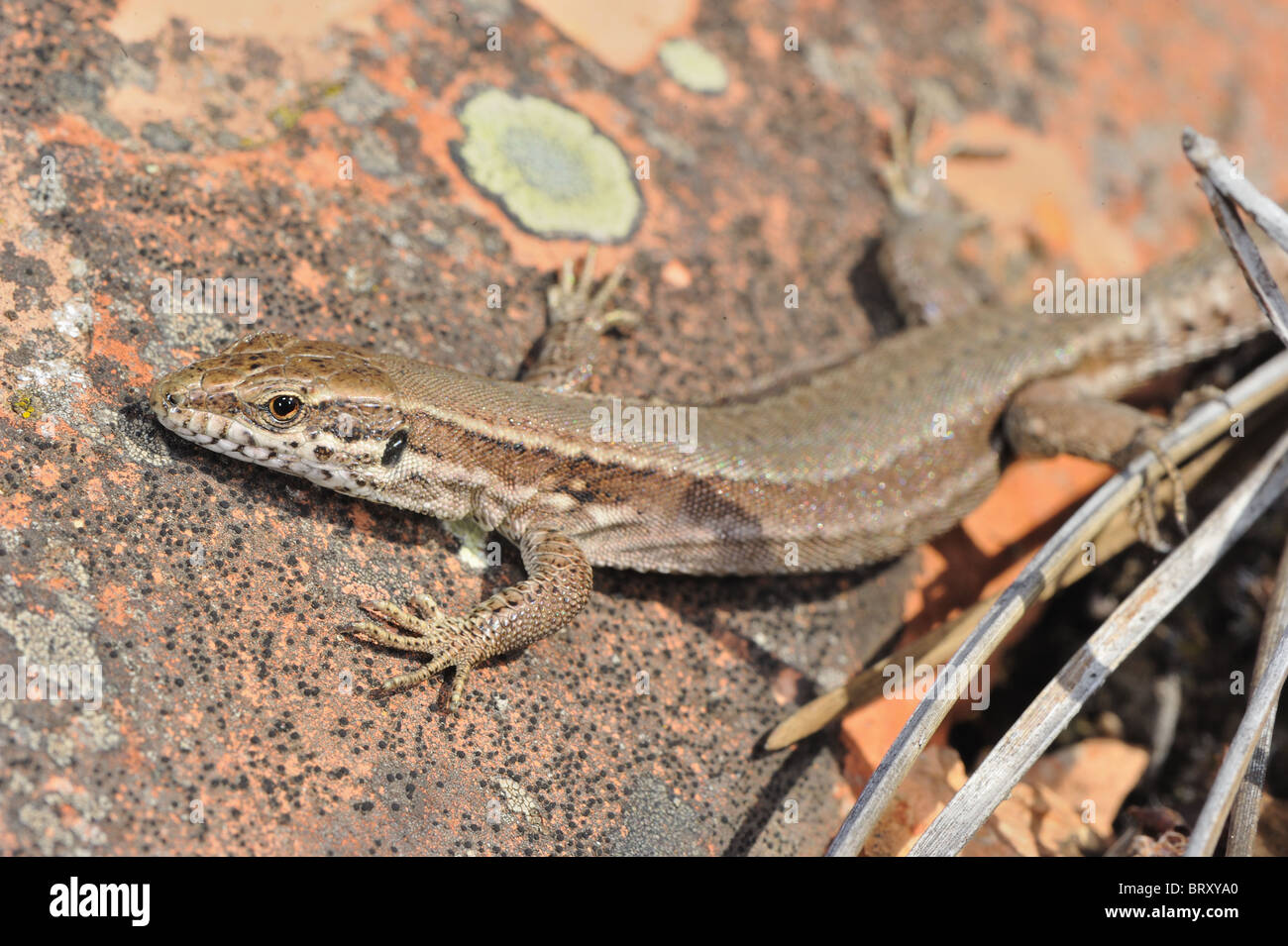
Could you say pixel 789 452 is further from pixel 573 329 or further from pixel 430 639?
pixel 430 639

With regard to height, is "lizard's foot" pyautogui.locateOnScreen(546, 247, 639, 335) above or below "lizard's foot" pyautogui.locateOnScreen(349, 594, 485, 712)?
above

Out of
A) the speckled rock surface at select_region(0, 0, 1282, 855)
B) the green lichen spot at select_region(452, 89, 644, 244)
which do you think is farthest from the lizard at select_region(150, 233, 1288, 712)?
the green lichen spot at select_region(452, 89, 644, 244)

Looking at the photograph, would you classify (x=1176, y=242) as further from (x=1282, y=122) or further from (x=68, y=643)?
(x=68, y=643)

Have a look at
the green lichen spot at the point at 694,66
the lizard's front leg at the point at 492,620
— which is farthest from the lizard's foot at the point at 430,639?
the green lichen spot at the point at 694,66

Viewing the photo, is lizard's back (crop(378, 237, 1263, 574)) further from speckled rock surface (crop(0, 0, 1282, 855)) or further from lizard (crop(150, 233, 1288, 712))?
speckled rock surface (crop(0, 0, 1282, 855))

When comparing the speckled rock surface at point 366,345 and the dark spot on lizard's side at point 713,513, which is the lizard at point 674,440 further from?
the speckled rock surface at point 366,345

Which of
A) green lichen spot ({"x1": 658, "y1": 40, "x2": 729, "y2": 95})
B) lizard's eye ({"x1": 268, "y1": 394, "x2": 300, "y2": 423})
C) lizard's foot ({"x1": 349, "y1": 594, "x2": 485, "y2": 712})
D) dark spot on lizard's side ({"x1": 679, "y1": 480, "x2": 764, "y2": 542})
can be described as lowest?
lizard's foot ({"x1": 349, "y1": 594, "x2": 485, "y2": 712})

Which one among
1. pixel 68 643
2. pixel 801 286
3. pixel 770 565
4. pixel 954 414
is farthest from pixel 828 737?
pixel 68 643
